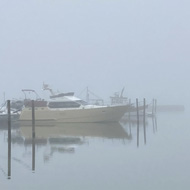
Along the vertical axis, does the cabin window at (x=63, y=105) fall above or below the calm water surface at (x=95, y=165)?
above

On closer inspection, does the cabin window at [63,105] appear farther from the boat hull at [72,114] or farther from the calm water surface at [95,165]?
the calm water surface at [95,165]

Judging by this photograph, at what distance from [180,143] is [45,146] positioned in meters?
8.65

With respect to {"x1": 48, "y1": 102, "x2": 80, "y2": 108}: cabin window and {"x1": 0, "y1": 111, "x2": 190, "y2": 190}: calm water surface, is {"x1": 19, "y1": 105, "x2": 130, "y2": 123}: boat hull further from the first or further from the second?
{"x1": 0, "y1": 111, "x2": 190, "y2": 190}: calm water surface

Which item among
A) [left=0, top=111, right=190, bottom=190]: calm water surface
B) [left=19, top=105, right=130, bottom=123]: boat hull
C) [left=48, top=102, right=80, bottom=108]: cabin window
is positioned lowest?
[left=0, top=111, right=190, bottom=190]: calm water surface

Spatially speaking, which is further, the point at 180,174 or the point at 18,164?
the point at 18,164

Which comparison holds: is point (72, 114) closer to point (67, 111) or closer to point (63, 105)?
point (67, 111)

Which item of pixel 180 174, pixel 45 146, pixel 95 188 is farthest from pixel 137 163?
pixel 45 146

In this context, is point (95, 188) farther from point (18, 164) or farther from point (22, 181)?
point (18, 164)

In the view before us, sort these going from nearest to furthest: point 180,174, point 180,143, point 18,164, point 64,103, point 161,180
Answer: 1. point 161,180
2. point 180,174
3. point 18,164
4. point 180,143
5. point 64,103

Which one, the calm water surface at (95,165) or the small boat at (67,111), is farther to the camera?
the small boat at (67,111)

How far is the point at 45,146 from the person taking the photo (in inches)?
987

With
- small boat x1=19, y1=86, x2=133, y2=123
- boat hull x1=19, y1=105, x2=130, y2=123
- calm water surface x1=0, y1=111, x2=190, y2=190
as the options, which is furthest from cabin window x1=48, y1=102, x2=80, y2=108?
calm water surface x1=0, y1=111, x2=190, y2=190

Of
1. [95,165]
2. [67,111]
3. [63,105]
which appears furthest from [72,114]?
[95,165]

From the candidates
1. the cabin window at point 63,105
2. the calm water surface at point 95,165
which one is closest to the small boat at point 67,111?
the cabin window at point 63,105
